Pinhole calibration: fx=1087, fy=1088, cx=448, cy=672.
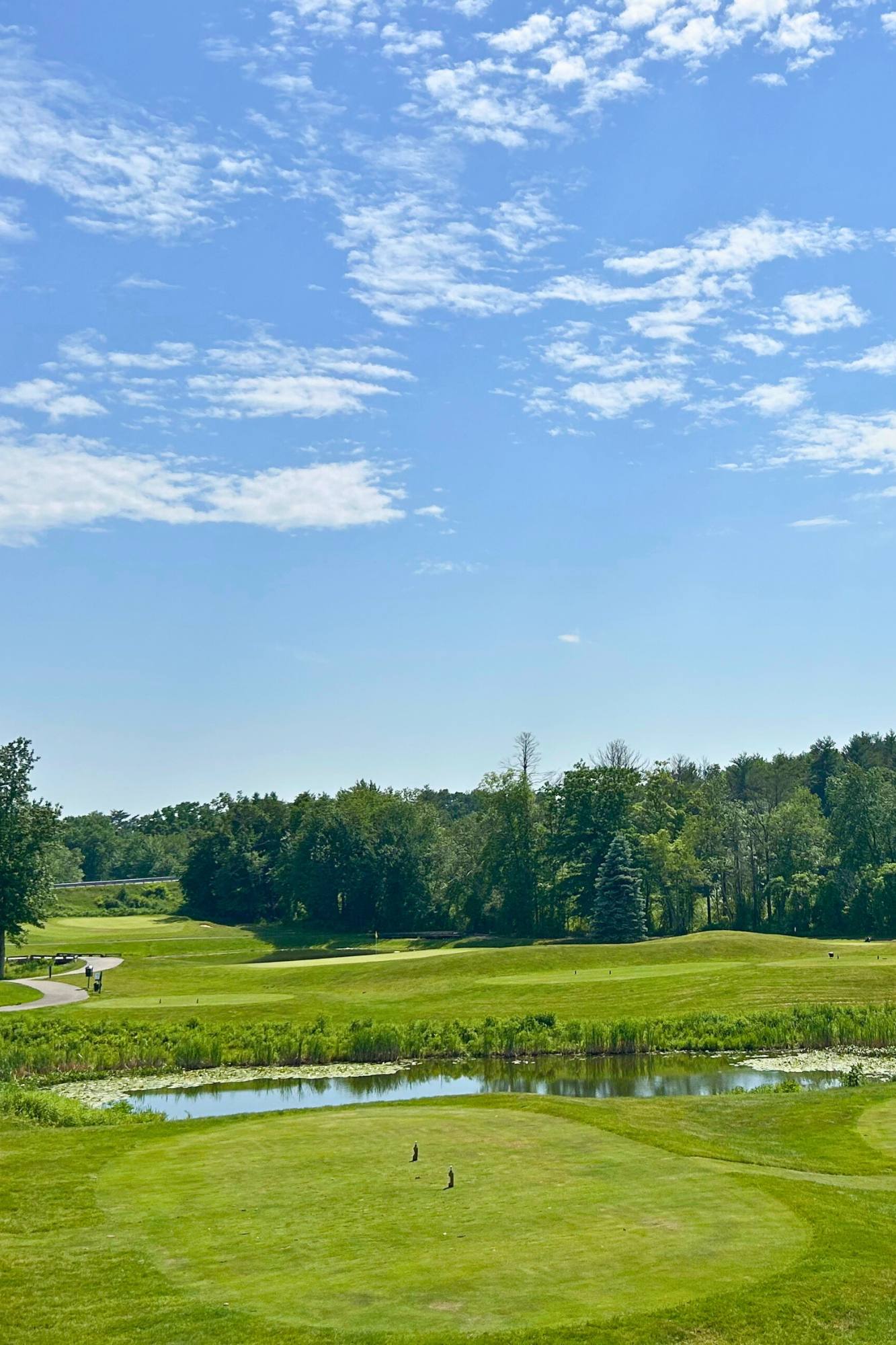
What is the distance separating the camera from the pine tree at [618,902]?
83.6 m

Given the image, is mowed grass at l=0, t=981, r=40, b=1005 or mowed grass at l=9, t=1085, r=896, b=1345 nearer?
mowed grass at l=9, t=1085, r=896, b=1345

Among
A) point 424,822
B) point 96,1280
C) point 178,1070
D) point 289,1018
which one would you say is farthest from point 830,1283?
point 424,822

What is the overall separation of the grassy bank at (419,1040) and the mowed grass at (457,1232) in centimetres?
1283

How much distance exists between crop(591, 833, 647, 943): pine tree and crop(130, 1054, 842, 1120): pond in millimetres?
44951

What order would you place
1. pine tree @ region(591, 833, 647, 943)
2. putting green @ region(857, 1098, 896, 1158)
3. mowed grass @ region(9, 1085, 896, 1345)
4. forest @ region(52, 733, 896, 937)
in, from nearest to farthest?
mowed grass @ region(9, 1085, 896, 1345), putting green @ region(857, 1098, 896, 1158), pine tree @ region(591, 833, 647, 943), forest @ region(52, 733, 896, 937)

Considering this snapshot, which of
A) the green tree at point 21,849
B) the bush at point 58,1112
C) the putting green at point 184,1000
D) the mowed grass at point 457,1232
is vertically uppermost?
the green tree at point 21,849

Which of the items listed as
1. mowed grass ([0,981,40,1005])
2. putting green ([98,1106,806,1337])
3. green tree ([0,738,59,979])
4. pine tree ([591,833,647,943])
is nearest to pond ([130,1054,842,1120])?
putting green ([98,1106,806,1337])

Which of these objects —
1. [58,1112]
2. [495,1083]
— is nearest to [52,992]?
[58,1112]

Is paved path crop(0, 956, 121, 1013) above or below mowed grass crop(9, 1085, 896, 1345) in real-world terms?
below

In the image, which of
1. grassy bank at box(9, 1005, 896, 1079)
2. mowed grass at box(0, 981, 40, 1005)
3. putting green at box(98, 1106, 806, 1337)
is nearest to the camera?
putting green at box(98, 1106, 806, 1337)

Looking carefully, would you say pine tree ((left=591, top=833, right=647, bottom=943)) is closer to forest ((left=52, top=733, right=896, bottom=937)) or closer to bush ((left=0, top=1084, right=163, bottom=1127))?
forest ((left=52, top=733, right=896, bottom=937))

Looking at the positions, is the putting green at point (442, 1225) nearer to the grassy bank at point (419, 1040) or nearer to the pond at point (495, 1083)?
the pond at point (495, 1083)

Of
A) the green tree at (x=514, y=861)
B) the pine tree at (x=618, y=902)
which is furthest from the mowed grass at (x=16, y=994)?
the green tree at (x=514, y=861)

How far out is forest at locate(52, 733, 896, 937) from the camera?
93.3 meters
